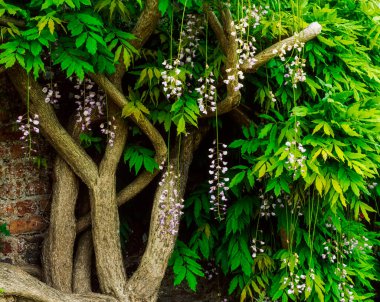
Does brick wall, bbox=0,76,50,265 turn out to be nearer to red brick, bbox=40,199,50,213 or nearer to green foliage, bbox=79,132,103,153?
red brick, bbox=40,199,50,213

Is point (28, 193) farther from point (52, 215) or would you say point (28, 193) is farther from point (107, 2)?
point (107, 2)

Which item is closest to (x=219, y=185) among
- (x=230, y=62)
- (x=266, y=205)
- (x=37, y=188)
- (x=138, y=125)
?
(x=266, y=205)

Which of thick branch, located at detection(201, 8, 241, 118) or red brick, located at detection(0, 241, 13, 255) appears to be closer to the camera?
thick branch, located at detection(201, 8, 241, 118)

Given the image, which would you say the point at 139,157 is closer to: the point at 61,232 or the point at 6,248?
the point at 61,232

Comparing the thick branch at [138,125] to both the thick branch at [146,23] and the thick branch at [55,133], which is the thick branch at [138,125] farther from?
the thick branch at [55,133]

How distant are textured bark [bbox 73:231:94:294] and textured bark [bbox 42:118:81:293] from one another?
72mm

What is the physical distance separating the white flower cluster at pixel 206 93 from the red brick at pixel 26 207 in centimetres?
131

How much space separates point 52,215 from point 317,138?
Result: 1.75 meters

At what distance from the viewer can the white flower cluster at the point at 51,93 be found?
3297 millimetres

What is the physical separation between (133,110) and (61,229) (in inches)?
35.6

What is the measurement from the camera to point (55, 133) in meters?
3.38

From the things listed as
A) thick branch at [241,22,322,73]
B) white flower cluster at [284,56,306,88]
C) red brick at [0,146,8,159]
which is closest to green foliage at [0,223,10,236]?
red brick at [0,146,8,159]

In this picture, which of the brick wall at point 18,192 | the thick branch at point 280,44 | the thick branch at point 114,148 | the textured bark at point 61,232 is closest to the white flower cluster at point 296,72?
the thick branch at point 280,44

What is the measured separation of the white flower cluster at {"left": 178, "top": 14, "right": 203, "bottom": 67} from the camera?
11.2 feet
